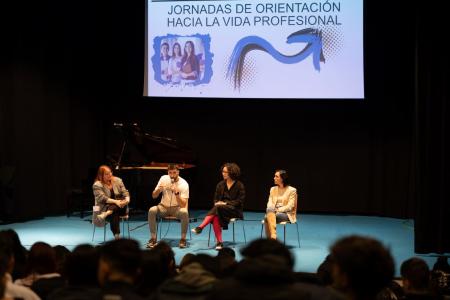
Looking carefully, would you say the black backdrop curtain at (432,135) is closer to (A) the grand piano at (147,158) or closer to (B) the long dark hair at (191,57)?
(A) the grand piano at (147,158)

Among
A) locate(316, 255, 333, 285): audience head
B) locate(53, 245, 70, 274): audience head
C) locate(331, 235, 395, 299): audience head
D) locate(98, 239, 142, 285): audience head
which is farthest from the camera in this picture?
locate(53, 245, 70, 274): audience head

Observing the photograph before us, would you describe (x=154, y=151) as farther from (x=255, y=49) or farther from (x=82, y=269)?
(x=82, y=269)

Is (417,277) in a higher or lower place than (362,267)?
lower

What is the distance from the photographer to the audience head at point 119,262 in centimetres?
310

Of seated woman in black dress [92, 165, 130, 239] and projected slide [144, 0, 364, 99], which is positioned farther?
projected slide [144, 0, 364, 99]

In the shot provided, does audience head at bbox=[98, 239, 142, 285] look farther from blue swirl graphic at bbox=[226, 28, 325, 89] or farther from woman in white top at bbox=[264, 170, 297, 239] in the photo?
blue swirl graphic at bbox=[226, 28, 325, 89]

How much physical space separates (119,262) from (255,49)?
7761 mm

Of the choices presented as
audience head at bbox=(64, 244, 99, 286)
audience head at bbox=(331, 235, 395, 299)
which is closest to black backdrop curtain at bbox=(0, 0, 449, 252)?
audience head at bbox=(64, 244, 99, 286)

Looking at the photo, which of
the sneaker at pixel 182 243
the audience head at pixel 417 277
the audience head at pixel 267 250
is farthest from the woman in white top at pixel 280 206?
the audience head at pixel 267 250

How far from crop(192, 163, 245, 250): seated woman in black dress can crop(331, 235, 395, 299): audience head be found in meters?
5.55

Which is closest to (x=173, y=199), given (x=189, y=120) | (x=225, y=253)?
(x=189, y=120)

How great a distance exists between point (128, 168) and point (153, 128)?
1.80 metres

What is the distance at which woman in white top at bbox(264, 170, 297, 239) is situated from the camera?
8.16m

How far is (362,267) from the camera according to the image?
8.62ft
